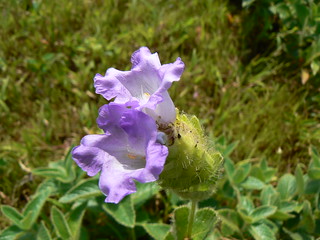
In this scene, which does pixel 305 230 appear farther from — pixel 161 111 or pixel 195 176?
pixel 161 111

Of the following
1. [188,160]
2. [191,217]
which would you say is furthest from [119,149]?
[191,217]

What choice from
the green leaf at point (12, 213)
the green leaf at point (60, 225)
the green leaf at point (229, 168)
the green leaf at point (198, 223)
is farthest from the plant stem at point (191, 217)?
the green leaf at point (12, 213)

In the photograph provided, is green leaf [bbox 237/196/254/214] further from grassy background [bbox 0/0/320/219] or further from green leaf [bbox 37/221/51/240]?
green leaf [bbox 37/221/51/240]

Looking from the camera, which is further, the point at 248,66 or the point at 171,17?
the point at 171,17

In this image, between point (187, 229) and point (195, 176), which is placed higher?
point (195, 176)

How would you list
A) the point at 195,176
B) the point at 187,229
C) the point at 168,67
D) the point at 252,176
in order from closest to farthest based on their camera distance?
the point at 168,67, the point at 195,176, the point at 187,229, the point at 252,176

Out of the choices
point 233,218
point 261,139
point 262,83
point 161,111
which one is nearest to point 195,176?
point 161,111

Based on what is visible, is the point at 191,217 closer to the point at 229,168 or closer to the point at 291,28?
the point at 229,168
